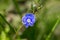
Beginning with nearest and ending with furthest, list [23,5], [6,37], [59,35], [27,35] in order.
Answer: [6,37], [27,35], [59,35], [23,5]

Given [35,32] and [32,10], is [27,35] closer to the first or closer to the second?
[35,32]

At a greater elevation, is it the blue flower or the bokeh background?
the bokeh background

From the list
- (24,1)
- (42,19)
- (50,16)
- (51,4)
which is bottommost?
(42,19)

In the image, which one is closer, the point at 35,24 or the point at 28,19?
the point at 28,19

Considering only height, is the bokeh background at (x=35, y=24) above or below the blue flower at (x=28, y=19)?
above

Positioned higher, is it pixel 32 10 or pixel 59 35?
pixel 59 35

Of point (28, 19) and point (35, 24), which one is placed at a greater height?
point (35, 24)

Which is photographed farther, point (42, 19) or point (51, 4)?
point (51, 4)

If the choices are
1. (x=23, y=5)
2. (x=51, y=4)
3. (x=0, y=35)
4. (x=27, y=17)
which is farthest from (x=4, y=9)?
(x=27, y=17)
